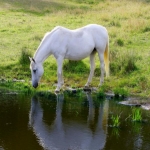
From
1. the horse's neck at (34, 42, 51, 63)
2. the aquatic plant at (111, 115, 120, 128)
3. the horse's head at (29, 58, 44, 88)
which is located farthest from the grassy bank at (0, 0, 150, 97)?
the aquatic plant at (111, 115, 120, 128)

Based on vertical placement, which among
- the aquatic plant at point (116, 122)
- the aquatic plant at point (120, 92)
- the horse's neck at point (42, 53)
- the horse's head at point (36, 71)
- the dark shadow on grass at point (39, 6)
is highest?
the dark shadow on grass at point (39, 6)

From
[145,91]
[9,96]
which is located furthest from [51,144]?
[145,91]

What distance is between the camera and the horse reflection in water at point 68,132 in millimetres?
8133

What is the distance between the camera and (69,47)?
12.5 meters

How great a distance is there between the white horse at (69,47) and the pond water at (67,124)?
0.87 m

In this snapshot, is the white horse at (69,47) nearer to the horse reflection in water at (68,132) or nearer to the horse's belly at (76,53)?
the horse's belly at (76,53)

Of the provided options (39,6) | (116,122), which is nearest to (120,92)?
(116,122)

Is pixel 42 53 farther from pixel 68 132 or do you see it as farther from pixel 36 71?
pixel 68 132

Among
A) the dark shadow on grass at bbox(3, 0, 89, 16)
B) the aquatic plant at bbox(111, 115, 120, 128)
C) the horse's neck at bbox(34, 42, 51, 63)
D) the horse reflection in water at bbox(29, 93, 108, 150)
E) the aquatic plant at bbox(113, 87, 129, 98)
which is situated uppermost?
the dark shadow on grass at bbox(3, 0, 89, 16)

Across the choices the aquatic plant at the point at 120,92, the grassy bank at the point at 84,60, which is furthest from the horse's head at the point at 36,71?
the aquatic plant at the point at 120,92

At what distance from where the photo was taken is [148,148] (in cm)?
800

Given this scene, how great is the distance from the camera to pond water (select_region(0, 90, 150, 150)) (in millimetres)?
8172

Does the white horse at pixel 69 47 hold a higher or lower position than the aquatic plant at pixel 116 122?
higher

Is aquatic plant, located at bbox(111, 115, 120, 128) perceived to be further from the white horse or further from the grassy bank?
the white horse
